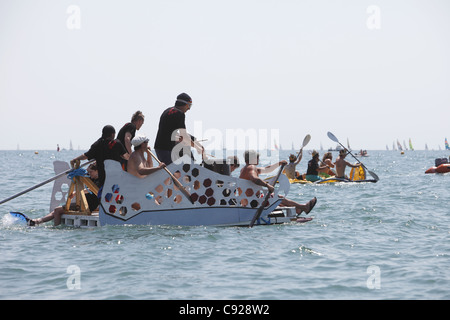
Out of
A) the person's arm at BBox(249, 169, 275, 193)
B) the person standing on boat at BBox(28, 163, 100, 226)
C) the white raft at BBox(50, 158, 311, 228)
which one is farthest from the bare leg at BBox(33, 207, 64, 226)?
the person's arm at BBox(249, 169, 275, 193)

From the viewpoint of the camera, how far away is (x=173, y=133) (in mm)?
10547

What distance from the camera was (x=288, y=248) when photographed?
891 cm

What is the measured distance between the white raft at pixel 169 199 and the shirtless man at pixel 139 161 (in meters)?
0.13

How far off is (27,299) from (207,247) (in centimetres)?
324

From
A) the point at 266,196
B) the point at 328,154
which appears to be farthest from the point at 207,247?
the point at 328,154

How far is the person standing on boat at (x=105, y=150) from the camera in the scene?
34.1 feet

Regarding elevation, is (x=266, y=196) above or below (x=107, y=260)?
above

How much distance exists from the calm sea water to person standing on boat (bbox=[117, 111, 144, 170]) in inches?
62.5

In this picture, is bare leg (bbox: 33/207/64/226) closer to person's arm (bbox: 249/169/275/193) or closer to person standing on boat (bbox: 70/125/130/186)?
person standing on boat (bbox: 70/125/130/186)

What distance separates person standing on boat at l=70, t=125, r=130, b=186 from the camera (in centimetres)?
1039

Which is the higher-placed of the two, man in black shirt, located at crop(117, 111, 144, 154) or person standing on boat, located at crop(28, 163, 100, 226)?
man in black shirt, located at crop(117, 111, 144, 154)

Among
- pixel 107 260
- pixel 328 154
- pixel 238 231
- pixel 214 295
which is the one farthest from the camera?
pixel 328 154
